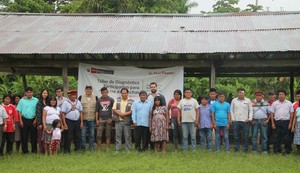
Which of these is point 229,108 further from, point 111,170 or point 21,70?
point 21,70

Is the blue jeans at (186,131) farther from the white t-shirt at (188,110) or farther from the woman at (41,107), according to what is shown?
the woman at (41,107)

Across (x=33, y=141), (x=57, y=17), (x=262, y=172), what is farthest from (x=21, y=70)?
(x=262, y=172)

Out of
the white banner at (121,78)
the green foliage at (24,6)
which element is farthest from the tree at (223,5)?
the white banner at (121,78)

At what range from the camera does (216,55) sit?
33.6 ft

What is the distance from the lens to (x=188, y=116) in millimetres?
8742

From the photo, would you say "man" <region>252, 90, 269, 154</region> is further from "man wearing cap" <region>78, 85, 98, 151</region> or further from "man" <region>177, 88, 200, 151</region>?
"man wearing cap" <region>78, 85, 98, 151</region>

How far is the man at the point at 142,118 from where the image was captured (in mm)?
8766

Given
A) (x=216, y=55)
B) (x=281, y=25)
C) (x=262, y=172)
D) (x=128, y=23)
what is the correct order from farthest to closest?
1. (x=128, y=23)
2. (x=281, y=25)
3. (x=216, y=55)
4. (x=262, y=172)

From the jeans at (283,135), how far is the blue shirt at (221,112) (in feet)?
3.74

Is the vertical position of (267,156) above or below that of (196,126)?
below

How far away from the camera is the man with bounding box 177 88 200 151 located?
8.74 metres

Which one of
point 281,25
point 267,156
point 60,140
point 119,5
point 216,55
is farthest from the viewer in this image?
point 119,5

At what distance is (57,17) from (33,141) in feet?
18.3

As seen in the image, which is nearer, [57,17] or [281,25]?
Answer: [281,25]
